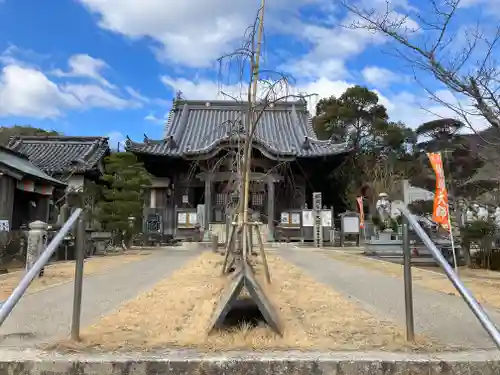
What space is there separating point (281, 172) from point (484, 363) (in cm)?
2080

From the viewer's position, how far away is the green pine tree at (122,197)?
18.7m

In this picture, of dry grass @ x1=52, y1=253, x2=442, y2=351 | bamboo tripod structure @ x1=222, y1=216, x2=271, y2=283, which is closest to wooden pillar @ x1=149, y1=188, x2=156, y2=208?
bamboo tripod structure @ x1=222, y1=216, x2=271, y2=283

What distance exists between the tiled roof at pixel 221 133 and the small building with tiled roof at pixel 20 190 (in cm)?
804

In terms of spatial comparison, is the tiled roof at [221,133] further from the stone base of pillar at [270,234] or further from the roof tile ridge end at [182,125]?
the stone base of pillar at [270,234]

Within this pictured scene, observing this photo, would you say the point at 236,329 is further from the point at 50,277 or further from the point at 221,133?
the point at 221,133

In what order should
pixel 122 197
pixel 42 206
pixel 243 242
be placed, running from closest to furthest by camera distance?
pixel 243 242
pixel 42 206
pixel 122 197

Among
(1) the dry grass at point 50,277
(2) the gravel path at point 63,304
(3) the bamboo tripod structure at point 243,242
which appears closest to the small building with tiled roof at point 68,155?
(1) the dry grass at point 50,277

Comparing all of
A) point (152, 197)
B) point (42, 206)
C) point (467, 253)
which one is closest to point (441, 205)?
point (467, 253)

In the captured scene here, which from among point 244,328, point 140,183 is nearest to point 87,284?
point 244,328

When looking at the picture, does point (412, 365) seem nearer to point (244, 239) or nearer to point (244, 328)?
point (244, 328)

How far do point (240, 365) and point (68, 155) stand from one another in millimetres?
25214

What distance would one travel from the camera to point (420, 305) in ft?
21.8

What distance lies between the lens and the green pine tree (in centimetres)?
1867

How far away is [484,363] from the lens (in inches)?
144
